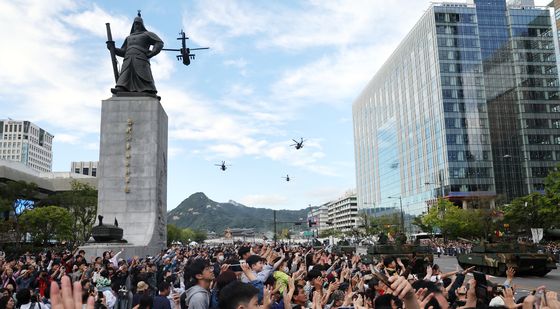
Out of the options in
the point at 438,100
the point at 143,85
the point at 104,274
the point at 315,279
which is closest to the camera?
the point at 315,279

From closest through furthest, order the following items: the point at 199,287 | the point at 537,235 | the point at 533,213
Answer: the point at 199,287, the point at 537,235, the point at 533,213

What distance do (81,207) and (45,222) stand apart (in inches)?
154

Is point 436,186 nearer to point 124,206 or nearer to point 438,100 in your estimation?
point 438,100

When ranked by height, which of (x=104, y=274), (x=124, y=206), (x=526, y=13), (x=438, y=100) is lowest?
(x=104, y=274)

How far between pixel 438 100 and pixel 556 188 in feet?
131

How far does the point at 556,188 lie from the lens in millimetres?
40812

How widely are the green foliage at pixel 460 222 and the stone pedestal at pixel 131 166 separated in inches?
1645

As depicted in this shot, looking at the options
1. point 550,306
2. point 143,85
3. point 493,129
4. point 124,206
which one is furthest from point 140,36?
point 493,129

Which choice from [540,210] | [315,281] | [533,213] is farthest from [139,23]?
[533,213]

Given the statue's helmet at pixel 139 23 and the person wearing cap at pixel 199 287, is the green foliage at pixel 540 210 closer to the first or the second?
the statue's helmet at pixel 139 23

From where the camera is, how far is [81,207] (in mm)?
52969

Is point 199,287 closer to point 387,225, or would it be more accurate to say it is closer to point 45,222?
point 45,222

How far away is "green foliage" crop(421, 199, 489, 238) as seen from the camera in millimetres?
57031

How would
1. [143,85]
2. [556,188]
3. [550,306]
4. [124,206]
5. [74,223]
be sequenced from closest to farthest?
[550,306]
[124,206]
[143,85]
[556,188]
[74,223]
